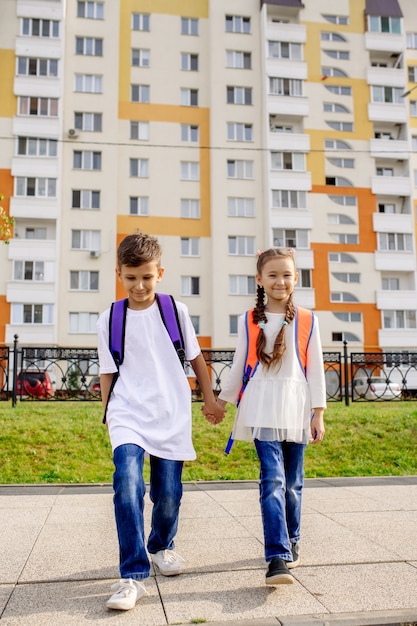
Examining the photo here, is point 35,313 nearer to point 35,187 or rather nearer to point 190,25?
point 35,187

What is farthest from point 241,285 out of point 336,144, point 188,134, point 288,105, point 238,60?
Result: point 238,60

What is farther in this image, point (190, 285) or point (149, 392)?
point (190, 285)

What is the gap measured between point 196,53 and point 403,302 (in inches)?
787

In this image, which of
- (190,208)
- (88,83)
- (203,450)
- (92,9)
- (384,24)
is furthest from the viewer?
(384,24)

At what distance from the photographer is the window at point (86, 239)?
121 feet

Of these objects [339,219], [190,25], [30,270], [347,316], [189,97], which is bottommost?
[347,316]

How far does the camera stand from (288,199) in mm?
38812

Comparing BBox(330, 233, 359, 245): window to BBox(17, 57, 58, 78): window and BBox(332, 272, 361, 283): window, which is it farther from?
BBox(17, 57, 58, 78): window

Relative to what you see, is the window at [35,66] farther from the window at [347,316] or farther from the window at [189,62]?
the window at [347,316]

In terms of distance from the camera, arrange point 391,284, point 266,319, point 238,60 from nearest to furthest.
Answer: point 266,319
point 238,60
point 391,284

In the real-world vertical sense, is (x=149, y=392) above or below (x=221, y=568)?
above

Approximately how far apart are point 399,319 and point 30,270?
22050 millimetres

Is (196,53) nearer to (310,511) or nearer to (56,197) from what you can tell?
(56,197)

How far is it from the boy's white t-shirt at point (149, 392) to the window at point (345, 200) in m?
37.6
